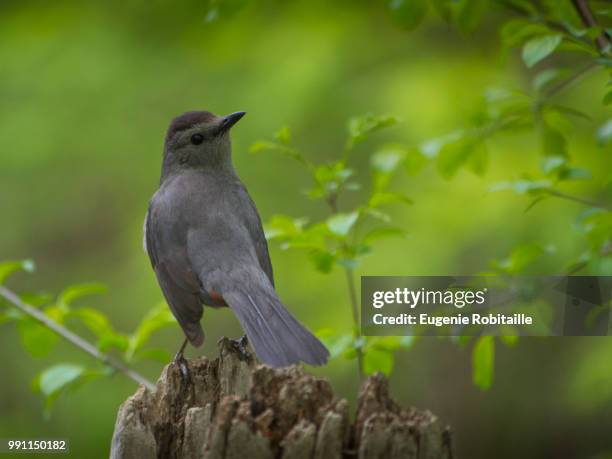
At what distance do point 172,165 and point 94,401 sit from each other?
105 inches

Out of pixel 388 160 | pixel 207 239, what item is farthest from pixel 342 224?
pixel 207 239

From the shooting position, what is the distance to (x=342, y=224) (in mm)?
3537

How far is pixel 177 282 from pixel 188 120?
3.47 ft

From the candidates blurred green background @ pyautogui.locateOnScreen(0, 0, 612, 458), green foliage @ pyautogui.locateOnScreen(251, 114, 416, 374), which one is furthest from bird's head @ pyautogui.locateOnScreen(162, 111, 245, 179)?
green foliage @ pyautogui.locateOnScreen(251, 114, 416, 374)

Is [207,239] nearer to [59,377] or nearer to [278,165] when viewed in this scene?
[59,377]

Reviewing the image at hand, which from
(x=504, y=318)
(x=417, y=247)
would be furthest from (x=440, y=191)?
(x=504, y=318)

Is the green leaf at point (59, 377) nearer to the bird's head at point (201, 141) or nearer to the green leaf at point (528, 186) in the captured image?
the bird's head at point (201, 141)

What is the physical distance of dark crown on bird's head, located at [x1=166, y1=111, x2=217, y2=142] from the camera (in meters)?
4.89

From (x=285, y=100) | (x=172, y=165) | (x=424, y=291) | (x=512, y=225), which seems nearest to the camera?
(x=424, y=291)

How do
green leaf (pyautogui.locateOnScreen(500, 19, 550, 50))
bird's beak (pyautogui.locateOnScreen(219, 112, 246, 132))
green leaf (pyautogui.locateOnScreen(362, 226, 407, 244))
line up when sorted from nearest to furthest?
green leaf (pyautogui.locateOnScreen(500, 19, 550, 50)) → green leaf (pyautogui.locateOnScreen(362, 226, 407, 244)) → bird's beak (pyautogui.locateOnScreen(219, 112, 246, 132))

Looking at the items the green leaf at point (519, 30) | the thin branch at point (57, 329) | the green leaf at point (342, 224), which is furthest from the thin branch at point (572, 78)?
the thin branch at point (57, 329)

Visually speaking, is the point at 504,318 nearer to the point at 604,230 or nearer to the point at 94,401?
the point at 604,230

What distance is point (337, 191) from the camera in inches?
149

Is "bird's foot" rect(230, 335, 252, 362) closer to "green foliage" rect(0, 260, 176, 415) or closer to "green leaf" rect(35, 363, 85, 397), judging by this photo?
"green foliage" rect(0, 260, 176, 415)
